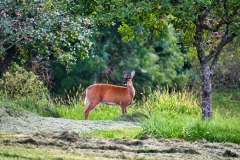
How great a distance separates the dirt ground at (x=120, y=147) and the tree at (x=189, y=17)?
2.79 meters

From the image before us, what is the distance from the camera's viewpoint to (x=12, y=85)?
1734 centimetres

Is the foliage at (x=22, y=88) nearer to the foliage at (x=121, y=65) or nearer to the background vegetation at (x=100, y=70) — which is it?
the background vegetation at (x=100, y=70)

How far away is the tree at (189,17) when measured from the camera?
10.8 metres

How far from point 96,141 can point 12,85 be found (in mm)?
9222

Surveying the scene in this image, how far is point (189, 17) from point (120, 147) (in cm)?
357

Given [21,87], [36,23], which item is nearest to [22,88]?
[21,87]

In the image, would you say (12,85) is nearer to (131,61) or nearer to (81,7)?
(81,7)

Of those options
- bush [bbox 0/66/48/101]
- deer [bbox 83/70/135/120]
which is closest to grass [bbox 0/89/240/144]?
deer [bbox 83/70/135/120]

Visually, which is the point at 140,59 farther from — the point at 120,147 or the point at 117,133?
the point at 120,147

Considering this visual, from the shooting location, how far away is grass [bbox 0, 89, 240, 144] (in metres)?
10.2

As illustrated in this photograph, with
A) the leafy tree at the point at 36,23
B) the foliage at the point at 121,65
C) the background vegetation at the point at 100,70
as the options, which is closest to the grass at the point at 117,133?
the background vegetation at the point at 100,70

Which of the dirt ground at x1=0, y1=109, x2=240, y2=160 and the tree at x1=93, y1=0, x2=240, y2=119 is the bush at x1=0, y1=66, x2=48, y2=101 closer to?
the tree at x1=93, y1=0, x2=240, y2=119

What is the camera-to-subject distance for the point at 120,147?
808 cm

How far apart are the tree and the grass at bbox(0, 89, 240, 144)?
1.21m
